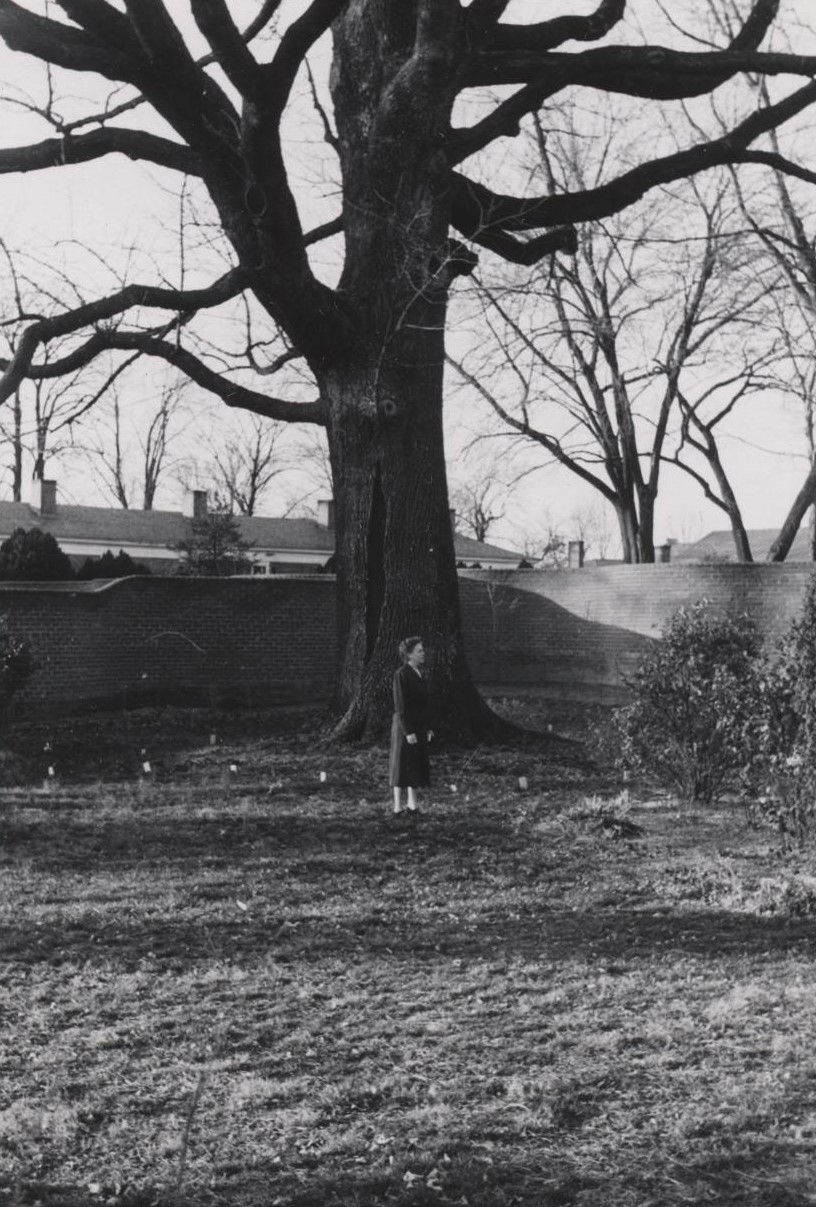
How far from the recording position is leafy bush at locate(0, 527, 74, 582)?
2420 centimetres

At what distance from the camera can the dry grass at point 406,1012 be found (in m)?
3.59

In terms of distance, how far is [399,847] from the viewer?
856 centimetres

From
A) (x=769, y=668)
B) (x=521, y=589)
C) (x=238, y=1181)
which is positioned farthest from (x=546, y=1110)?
(x=521, y=589)

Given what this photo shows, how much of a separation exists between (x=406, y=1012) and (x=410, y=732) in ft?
14.6

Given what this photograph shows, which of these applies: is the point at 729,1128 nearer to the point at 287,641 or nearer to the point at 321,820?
the point at 321,820

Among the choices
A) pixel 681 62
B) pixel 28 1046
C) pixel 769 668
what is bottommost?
pixel 28 1046

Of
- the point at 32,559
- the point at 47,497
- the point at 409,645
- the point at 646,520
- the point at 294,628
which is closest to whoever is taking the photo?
the point at 409,645

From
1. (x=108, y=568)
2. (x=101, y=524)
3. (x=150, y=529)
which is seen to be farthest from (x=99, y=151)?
(x=150, y=529)

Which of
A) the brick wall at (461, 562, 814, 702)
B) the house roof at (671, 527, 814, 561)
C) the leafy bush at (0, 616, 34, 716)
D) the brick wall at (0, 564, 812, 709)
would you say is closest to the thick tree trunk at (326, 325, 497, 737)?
the leafy bush at (0, 616, 34, 716)

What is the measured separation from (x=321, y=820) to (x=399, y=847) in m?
1.06

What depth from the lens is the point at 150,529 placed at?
5191cm

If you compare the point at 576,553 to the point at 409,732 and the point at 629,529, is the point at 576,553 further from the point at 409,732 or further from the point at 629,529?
the point at 409,732

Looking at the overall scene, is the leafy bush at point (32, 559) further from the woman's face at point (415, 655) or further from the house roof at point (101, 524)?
the house roof at point (101, 524)

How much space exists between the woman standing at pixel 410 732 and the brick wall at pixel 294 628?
7989 millimetres
